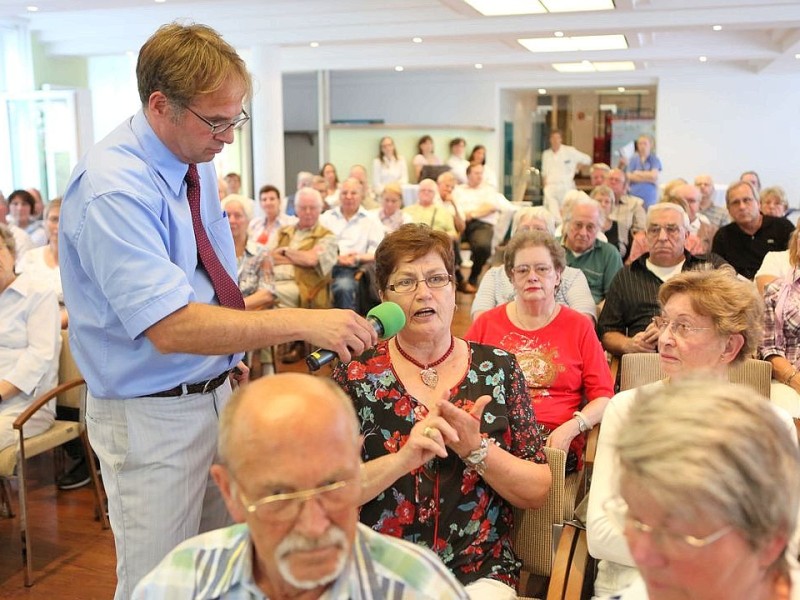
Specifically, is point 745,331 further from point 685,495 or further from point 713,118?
point 713,118

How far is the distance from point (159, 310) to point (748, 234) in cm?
556

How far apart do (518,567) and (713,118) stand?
51.1 feet

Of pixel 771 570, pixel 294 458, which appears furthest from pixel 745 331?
pixel 294 458

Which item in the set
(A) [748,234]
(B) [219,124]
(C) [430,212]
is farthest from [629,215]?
(B) [219,124]

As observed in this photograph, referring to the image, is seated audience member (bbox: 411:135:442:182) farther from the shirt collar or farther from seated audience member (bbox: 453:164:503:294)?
the shirt collar

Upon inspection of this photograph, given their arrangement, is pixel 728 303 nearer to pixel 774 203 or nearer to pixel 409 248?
pixel 409 248

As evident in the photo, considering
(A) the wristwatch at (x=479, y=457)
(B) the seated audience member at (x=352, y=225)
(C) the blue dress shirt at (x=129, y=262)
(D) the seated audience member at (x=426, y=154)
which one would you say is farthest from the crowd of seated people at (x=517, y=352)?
(D) the seated audience member at (x=426, y=154)

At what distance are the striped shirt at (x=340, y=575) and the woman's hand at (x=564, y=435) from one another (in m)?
1.68

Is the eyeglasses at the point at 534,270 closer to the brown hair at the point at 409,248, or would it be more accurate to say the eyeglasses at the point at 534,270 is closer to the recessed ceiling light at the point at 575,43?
the brown hair at the point at 409,248

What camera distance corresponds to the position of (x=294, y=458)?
114 centimetres

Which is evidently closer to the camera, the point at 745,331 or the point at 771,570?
the point at 771,570

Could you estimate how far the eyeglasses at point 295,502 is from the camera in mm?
1133

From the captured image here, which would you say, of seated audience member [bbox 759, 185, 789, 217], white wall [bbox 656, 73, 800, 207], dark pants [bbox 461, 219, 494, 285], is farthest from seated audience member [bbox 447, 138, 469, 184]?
seated audience member [bbox 759, 185, 789, 217]

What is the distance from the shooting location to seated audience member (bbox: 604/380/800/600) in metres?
1.01
